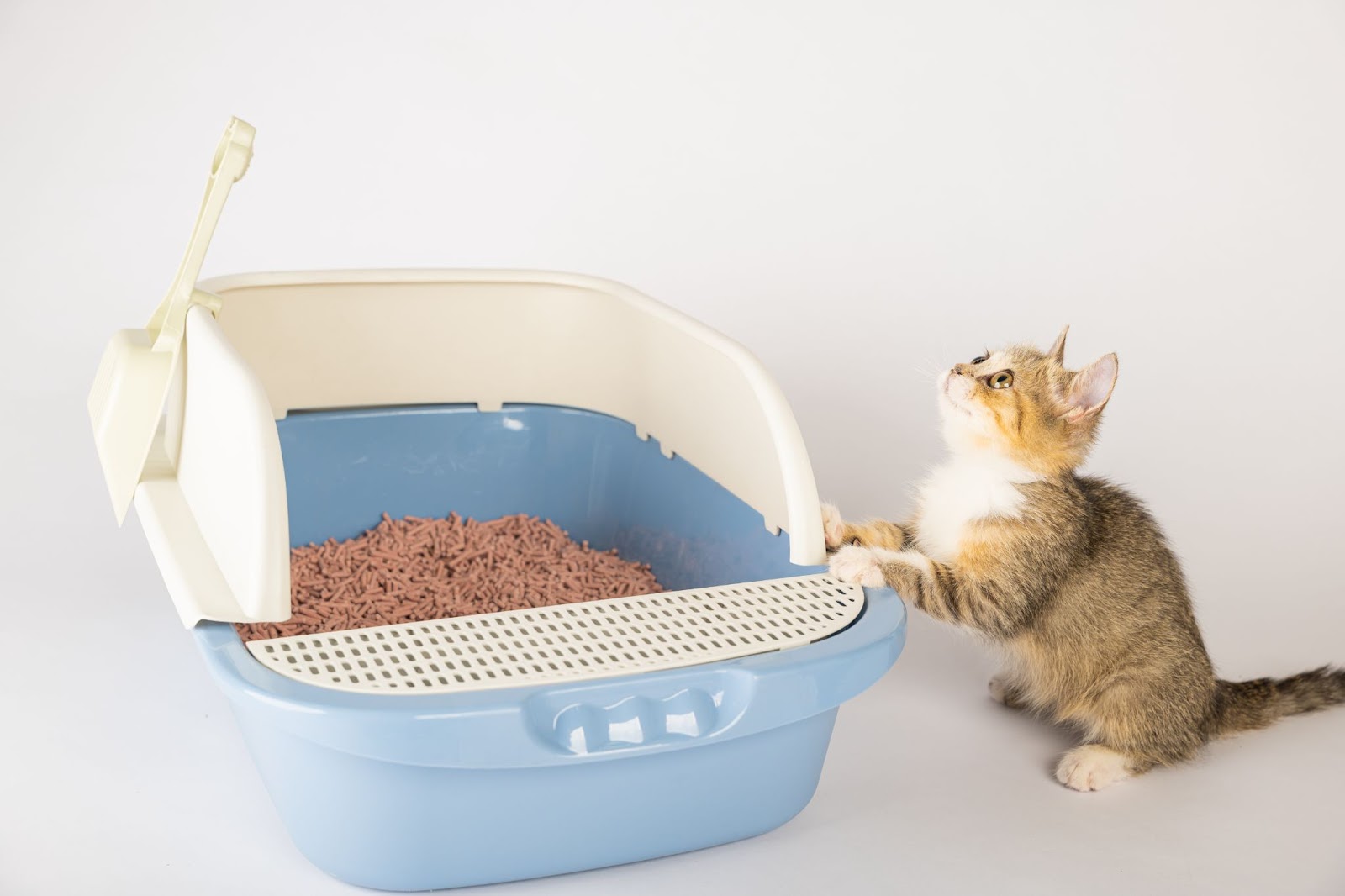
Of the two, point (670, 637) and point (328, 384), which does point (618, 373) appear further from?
point (670, 637)

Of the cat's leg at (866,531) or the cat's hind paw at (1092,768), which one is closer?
the cat's hind paw at (1092,768)

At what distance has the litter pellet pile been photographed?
2.53 meters

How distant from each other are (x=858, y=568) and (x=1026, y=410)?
1.23 ft

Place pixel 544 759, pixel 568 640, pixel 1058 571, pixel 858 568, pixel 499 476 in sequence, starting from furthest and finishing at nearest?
pixel 499 476, pixel 1058 571, pixel 858 568, pixel 568 640, pixel 544 759

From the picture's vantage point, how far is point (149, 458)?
2.50m

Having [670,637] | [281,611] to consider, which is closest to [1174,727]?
[670,637]

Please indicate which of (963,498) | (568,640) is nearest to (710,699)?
(568,640)

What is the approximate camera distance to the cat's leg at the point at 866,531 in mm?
2408

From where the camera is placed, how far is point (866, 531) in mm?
2459

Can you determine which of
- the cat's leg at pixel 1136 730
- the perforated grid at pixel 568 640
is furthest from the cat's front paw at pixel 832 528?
the cat's leg at pixel 1136 730

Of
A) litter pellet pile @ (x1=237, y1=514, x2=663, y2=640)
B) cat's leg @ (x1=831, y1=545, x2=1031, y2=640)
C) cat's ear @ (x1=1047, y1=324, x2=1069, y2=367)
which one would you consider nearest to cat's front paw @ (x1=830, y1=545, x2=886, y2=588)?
cat's leg @ (x1=831, y1=545, x2=1031, y2=640)

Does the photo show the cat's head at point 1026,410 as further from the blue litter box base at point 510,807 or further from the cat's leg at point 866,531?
the blue litter box base at point 510,807

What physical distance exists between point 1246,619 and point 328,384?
196cm

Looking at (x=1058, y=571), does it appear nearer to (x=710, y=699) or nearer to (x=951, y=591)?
(x=951, y=591)
